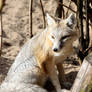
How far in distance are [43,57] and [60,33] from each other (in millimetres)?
642

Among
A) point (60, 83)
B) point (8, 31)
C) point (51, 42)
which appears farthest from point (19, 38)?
point (51, 42)

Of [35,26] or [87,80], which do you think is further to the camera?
[35,26]

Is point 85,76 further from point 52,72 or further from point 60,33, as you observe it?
point 52,72

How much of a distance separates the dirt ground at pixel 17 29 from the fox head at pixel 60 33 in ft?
5.59

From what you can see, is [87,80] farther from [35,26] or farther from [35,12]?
[35,12]

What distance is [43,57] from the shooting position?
19.8ft

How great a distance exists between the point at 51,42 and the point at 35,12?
14.8ft

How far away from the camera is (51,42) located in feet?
19.0

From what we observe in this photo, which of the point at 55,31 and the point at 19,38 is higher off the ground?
the point at 55,31

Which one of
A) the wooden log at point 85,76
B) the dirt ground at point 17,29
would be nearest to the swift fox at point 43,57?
the dirt ground at point 17,29

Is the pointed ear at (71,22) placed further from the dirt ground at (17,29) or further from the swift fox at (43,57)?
the dirt ground at (17,29)

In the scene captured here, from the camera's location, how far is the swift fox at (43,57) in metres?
5.76

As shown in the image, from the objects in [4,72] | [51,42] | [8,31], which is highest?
[51,42]

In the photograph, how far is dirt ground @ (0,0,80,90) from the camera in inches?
304
